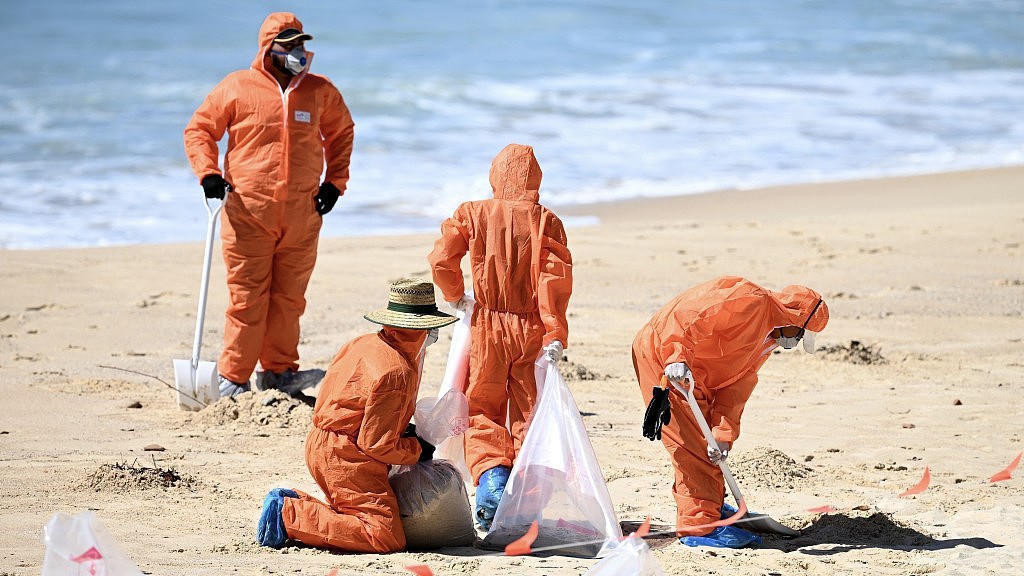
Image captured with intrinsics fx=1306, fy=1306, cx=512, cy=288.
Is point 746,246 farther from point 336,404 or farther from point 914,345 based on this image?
point 336,404

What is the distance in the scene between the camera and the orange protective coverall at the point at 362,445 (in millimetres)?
4961

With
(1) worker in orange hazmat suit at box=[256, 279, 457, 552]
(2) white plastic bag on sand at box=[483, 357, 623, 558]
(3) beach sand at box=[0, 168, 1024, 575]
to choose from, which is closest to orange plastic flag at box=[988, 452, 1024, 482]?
(3) beach sand at box=[0, 168, 1024, 575]

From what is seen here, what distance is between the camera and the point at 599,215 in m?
14.0

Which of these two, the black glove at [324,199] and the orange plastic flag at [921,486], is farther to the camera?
the black glove at [324,199]

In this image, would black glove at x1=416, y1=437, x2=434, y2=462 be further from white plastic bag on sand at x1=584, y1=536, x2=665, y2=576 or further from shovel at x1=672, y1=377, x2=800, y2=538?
white plastic bag on sand at x1=584, y1=536, x2=665, y2=576

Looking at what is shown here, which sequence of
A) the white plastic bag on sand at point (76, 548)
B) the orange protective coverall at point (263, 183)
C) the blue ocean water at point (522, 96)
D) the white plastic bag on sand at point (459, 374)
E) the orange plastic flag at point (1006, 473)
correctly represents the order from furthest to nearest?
the blue ocean water at point (522, 96)
the orange protective coverall at point (263, 183)
the orange plastic flag at point (1006, 473)
the white plastic bag on sand at point (459, 374)
the white plastic bag on sand at point (76, 548)

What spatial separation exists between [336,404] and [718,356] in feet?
4.96

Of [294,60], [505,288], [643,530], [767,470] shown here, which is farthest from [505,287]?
[294,60]

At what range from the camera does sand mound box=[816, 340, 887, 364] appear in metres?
8.34

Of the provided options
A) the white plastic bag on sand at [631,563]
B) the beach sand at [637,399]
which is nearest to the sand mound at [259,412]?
the beach sand at [637,399]

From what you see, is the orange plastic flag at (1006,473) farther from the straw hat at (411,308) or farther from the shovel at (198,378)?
the shovel at (198,378)

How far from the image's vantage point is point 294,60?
23.5 ft

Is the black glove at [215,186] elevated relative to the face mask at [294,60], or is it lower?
lower

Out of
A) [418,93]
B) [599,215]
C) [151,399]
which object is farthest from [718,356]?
[418,93]
